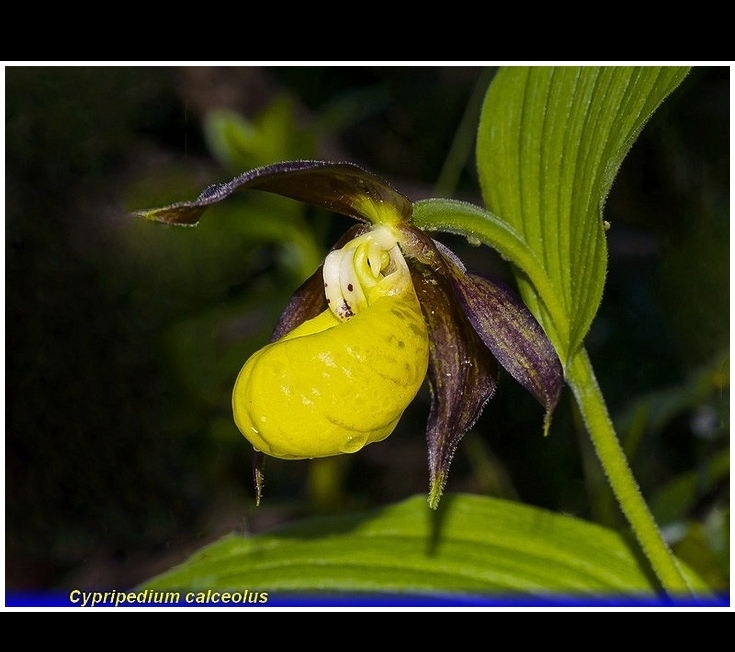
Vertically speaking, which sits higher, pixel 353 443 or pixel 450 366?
pixel 450 366

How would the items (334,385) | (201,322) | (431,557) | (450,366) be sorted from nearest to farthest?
1. (334,385)
2. (450,366)
3. (431,557)
4. (201,322)

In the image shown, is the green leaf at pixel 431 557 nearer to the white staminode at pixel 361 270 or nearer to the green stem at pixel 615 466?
the green stem at pixel 615 466

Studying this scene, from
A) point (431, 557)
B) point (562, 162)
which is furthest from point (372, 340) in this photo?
point (431, 557)

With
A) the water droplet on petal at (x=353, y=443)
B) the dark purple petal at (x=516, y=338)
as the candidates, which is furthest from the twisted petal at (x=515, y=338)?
the water droplet on petal at (x=353, y=443)

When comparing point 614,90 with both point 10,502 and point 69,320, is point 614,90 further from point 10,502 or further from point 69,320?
point 10,502

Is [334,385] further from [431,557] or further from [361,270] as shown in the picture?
[431,557]

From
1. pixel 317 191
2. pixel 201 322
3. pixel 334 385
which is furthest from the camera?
pixel 201 322

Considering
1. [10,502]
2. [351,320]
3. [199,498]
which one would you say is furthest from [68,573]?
[351,320]
